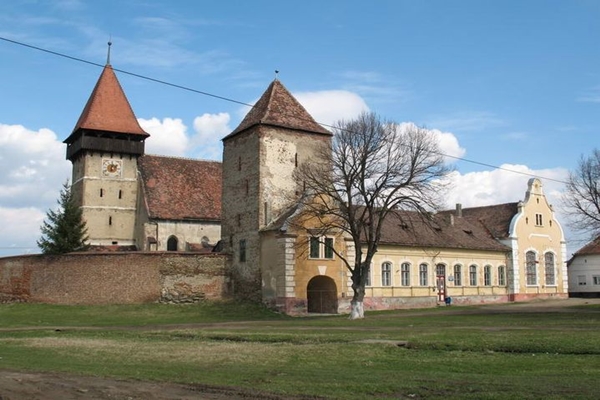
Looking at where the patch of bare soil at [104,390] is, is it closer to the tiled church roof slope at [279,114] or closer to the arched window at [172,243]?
the tiled church roof slope at [279,114]

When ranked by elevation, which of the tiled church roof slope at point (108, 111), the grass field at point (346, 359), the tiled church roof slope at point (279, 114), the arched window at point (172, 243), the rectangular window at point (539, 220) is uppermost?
the tiled church roof slope at point (108, 111)

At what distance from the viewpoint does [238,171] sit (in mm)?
42969

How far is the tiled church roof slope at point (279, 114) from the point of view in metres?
41.8

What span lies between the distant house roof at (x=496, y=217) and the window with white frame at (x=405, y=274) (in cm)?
1093

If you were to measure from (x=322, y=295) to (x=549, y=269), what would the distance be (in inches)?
958

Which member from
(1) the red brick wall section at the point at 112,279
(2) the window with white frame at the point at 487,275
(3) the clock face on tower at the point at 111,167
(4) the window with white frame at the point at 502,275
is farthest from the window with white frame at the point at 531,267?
(3) the clock face on tower at the point at 111,167

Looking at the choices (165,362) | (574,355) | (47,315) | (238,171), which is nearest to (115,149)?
(238,171)

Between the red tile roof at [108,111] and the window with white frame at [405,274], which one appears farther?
the red tile roof at [108,111]

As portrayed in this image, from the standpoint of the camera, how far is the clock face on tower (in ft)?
180

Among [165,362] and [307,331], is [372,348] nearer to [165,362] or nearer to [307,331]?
[165,362]


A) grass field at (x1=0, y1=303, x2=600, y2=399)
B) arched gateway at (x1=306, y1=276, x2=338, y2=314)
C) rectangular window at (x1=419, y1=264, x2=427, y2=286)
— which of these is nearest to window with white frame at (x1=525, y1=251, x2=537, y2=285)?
rectangular window at (x1=419, y1=264, x2=427, y2=286)

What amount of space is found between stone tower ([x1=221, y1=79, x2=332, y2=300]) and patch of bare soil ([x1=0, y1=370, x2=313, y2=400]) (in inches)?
1112

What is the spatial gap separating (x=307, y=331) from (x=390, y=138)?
1466cm

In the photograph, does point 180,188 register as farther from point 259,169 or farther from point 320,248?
point 320,248
